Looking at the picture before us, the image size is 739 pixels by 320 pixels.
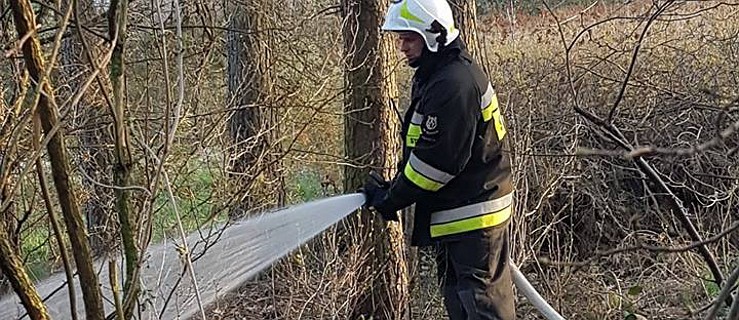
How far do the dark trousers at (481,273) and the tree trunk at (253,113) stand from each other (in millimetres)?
1784

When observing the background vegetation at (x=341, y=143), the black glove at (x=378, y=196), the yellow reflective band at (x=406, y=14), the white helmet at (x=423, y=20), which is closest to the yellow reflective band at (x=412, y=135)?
the black glove at (x=378, y=196)

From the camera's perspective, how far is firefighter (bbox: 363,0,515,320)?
379cm

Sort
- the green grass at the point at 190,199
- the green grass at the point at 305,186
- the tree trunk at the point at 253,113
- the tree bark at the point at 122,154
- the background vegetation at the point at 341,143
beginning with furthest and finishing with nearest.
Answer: the green grass at the point at 305,186 → the tree trunk at the point at 253,113 → the green grass at the point at 190,199 → the background vegetation at the point at 341,143 → the tree bark at the point at 122,154

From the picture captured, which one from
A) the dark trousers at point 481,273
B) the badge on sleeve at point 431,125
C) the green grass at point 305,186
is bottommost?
the green grass at point 305,186

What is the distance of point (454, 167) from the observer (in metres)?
3.82

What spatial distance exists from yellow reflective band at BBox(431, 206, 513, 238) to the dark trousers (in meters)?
0.03

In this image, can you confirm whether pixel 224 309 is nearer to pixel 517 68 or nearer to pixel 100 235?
pixel 100 235

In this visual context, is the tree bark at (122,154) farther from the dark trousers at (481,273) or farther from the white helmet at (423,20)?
the dark trousers at (481,273)

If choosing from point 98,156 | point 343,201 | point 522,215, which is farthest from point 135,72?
point 522,215

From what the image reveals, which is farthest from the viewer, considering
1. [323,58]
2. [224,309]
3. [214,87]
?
[214,87]

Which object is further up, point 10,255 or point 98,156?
point 10,255

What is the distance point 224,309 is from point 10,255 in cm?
369

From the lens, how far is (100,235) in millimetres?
4340

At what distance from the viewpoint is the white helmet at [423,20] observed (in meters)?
3.84
